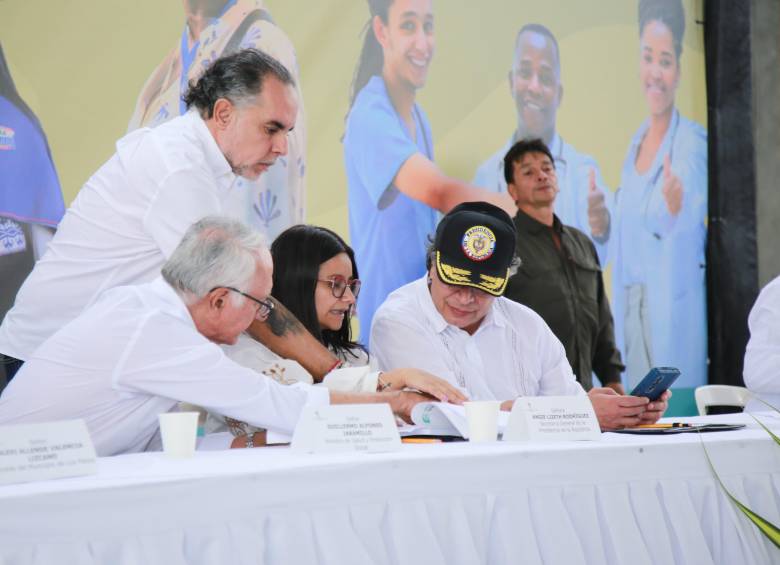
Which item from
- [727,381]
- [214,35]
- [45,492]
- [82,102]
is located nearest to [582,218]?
[727,381]

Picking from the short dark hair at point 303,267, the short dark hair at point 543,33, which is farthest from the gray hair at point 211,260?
the short dark hair at point 543,33

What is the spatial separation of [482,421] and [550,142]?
291 cm

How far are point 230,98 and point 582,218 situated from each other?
8.16 ft

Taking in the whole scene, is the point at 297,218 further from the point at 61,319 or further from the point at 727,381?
the point at 727,381

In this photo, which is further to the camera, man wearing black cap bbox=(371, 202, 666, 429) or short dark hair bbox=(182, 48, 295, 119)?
man wearing black cap bbox=(371, 202, 666, 429)

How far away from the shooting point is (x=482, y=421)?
202cm

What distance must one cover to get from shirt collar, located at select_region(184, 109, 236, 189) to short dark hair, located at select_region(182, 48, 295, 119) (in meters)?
0.06

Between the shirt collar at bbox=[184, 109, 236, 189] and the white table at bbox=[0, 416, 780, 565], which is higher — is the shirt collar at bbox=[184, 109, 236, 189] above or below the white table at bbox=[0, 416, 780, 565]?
above

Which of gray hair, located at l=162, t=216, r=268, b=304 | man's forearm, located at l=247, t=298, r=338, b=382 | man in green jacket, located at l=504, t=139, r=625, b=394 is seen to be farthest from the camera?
man in green jacket, located at l=504, t=139, r=625, b=394

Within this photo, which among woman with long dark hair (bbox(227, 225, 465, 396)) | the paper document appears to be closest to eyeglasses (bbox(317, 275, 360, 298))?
woman with long dark hair (bbox(227, 225, 465, 396))

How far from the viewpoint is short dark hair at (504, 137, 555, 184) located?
4488mm

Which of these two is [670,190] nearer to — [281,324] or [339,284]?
[339,284]

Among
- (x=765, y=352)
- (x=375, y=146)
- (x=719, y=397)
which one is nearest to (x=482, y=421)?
(x=765, y=352)

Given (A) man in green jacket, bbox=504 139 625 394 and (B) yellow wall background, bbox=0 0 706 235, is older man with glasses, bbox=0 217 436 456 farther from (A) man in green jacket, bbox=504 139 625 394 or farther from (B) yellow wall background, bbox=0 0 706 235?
(A) man in green jacket, bbox=504 139 625 394
